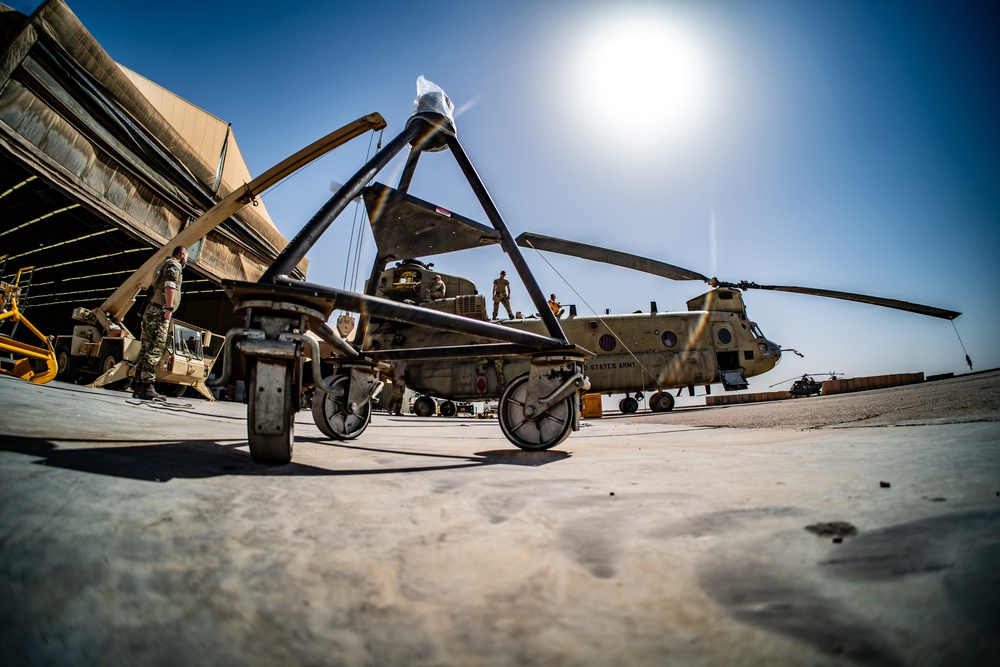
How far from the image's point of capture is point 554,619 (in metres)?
0.53

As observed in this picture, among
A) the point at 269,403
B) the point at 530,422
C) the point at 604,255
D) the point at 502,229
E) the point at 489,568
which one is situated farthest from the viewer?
the point at 604,255

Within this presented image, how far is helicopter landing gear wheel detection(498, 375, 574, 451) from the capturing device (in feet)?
7.75

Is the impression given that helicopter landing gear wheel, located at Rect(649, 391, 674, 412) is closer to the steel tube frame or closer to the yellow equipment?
the steel tube frame

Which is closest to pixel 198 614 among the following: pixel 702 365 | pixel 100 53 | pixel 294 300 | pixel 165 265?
pixel 294 300

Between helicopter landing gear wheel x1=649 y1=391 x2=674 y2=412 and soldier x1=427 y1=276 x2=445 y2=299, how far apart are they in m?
7.21

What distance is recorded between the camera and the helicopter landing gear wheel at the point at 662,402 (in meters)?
11.9

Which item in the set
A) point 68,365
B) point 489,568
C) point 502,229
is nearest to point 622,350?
point 502,229

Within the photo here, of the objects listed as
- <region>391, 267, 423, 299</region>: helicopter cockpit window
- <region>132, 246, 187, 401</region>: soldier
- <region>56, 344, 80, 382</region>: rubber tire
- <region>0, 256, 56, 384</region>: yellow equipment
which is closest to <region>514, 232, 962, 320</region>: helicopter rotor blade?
<region>132, 246, 187, 401</region>: soldier

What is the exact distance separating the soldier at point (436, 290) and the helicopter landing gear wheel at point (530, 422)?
31.3 feet

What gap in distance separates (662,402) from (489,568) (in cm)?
1241

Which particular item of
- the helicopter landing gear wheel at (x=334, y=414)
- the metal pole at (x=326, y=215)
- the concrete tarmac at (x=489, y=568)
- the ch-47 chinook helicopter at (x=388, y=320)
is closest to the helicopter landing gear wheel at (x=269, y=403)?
the ch-47 chinook helicopter at (x=388, y=320)

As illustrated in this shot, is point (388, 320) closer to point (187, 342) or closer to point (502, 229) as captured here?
point (502, 229)

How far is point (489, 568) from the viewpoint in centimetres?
68

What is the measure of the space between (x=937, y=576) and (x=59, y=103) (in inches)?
510
